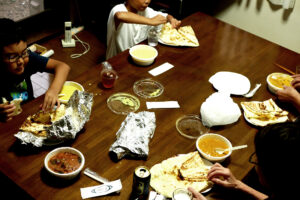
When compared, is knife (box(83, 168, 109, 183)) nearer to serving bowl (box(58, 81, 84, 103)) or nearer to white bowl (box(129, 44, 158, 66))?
serving bowl (box(58, 81, 84, 103))

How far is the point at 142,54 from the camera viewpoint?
2.58 meters

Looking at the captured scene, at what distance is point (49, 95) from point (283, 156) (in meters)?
1.38

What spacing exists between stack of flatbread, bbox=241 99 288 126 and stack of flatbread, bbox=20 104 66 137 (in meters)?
1.18

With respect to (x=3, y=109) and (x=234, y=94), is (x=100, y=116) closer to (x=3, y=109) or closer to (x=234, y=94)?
(x=3, y=109)

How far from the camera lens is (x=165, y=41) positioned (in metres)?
2.77

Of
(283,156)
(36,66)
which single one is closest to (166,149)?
(283,156)

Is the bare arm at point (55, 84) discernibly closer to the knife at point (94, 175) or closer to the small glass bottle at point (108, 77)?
the small glass bottle at point (108, 77)

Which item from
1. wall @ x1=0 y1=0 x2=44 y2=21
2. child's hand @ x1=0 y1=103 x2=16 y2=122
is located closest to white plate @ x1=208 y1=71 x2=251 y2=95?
child's hand @ x1=0 y1=103 x2=16 y2=122

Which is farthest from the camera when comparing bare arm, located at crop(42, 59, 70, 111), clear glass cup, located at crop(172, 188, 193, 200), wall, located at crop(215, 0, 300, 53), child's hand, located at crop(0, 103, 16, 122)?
wall, located at crop(215, 0, 300, 53)

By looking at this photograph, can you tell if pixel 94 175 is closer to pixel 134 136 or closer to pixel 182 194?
pixel 134 136

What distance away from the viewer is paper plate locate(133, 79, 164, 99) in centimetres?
227

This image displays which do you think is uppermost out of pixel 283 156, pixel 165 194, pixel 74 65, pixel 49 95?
pixel 283 156

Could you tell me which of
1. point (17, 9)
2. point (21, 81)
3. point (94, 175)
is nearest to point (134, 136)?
point (94, 175)

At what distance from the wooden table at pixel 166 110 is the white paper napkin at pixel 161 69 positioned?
0.12ft
